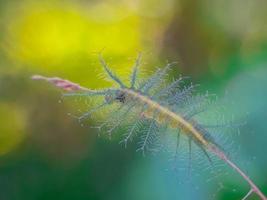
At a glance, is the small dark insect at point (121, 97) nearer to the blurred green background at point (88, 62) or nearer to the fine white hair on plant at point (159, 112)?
the fine white hair on plant at point (159, 112)

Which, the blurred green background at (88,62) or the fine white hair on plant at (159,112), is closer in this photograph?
the fine white hair on plant at (159,112)

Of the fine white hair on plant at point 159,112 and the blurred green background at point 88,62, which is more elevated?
the blurred green background at point 88,62

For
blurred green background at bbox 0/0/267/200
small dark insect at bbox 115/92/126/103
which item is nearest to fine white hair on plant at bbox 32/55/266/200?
small dark insect at bbox 115/92/126/103

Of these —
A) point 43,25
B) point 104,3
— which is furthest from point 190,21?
point 43,25

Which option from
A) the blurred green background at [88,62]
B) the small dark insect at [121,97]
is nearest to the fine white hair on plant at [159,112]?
the small dark insect at [121,97]

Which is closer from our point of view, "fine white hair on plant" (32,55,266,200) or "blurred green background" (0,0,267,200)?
"fine white hair on plant" (32,55,266,200)

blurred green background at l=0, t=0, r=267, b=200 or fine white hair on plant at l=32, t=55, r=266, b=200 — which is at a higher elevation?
blurred green background at l=0, t=0, r=267, b=200

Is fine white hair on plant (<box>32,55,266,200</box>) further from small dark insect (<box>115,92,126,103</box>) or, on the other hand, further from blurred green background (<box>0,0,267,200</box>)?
blurred green background (<box>0,0,267,200</box>)

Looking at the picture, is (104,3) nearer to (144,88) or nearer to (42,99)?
(42,99)

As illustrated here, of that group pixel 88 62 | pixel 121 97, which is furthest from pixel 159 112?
pixel 88 62

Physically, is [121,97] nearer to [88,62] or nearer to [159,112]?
[159,112]
